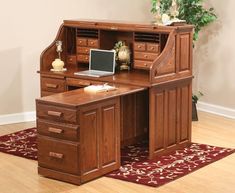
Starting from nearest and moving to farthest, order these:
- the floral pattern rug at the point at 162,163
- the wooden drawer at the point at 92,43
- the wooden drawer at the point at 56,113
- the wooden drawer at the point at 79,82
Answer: the wooden drawer at the point at 56,113 → the floral pattern rug at the point at 162,163 → the wooden drawer at the point at 79,82 → the wooden drawer at the point at 92,43

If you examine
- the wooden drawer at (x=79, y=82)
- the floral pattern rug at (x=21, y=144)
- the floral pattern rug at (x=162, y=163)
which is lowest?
the floral pattern rug at (x=162, y=163)

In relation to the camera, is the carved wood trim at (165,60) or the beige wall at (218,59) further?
the beige wall at (218,59)

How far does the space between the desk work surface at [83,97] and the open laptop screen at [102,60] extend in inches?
20.2

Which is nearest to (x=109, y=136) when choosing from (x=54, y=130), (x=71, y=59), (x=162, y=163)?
(x=54, y=130)

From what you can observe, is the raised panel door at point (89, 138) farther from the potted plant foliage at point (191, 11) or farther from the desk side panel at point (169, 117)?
the potted plant foliage at point (191, 11)

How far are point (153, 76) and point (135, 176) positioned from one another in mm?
855

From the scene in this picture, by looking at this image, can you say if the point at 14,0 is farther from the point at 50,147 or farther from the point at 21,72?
the point at 50,147

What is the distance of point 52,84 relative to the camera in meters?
5.32

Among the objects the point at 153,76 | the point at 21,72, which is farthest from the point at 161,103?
the point at 21,72

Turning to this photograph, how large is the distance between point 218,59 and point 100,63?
6.35 ft

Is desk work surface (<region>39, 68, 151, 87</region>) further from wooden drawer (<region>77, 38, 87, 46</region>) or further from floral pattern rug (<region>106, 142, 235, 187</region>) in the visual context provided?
floral pattern rug (<region>106, 142, 235, 187</region>)

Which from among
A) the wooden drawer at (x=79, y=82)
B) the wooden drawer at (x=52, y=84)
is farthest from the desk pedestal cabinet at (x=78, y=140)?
the wooden drawer at (x=52, y=84)

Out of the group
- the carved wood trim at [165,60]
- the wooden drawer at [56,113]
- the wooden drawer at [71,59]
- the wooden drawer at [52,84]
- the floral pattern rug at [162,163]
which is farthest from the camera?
the wooden drawer at [71,59]

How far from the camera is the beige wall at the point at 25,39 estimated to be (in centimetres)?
616
